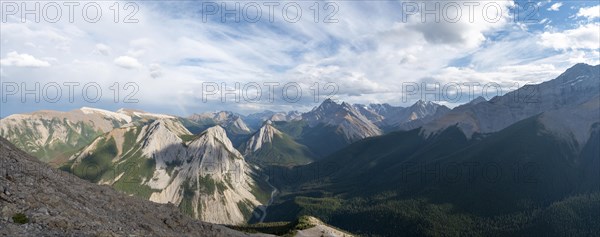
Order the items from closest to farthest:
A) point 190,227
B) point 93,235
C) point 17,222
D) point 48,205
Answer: point 17,222, point 93,235, point 48,205, point 190,227

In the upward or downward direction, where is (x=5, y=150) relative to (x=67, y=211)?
upward

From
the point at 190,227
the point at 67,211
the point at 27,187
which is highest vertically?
the point at 27,187

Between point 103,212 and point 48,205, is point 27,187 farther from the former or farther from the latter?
point 103,212

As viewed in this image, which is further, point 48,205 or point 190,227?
point 190,227

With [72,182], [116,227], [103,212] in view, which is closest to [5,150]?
[72,182]

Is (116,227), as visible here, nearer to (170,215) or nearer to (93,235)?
(93,235)

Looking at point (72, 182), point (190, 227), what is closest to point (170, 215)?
point (190, 227)

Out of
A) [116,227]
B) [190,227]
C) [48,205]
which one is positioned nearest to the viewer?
[48,205]
